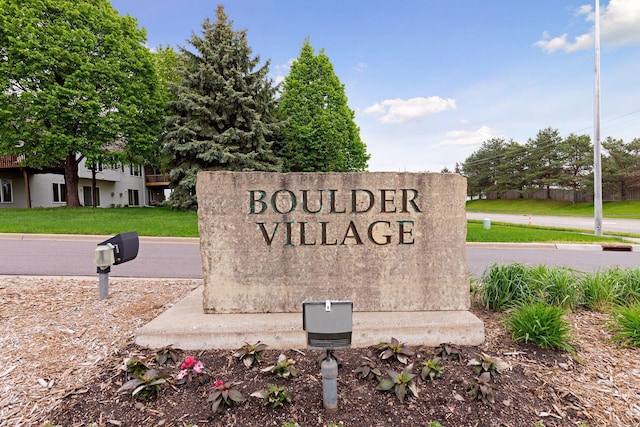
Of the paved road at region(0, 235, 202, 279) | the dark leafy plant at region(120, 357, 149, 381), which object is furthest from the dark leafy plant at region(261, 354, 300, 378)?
the paved road at region(0, 235, 202, 279)

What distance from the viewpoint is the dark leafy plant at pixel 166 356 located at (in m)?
2.84

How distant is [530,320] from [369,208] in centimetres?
178

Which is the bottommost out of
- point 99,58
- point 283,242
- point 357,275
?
point 357,275

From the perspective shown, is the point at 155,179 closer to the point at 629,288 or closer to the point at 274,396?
the point at 274,396

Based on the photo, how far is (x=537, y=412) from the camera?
93.0 inches

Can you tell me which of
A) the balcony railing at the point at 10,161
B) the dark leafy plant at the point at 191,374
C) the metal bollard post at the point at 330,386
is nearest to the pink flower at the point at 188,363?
the dark leafy plant at the point at 191,374

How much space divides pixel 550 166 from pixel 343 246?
50.4 m

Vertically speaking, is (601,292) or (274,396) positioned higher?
(601,292)

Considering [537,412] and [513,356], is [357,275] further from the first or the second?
[537,412]

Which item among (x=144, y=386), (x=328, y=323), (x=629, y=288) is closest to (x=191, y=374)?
(x=144, y=386)

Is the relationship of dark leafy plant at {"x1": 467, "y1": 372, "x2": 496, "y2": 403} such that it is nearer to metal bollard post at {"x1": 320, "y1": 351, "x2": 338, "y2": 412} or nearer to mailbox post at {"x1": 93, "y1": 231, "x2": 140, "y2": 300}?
metal bollard post at {"x1": 320, "y1": 351, "x2": 338, "y2": 412}

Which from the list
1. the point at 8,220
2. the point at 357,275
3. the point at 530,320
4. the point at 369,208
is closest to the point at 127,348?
the point at 357,275

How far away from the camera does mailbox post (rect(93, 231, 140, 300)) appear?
13.3ft

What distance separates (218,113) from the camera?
58.4 ft
